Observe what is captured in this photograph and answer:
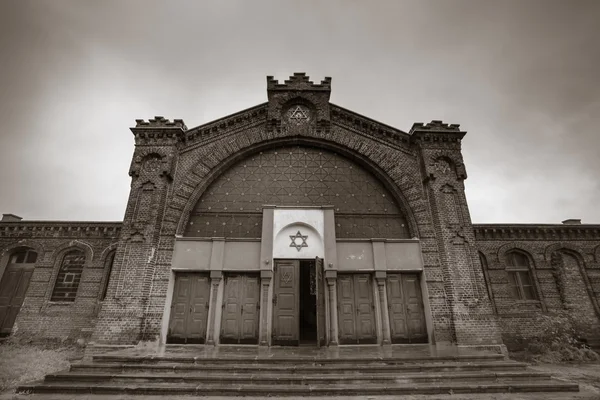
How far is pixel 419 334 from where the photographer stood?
11.6 metres

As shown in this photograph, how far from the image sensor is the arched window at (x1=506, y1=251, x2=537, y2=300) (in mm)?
15266

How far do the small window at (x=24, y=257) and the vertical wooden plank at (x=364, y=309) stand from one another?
54.0 ft

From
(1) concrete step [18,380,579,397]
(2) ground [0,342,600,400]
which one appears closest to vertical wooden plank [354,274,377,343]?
(1) concrete step [18,380,579,397]

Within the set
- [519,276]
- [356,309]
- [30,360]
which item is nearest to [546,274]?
[519,276]

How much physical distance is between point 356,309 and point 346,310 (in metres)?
0.37

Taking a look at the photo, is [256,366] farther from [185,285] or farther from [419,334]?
[419,334]

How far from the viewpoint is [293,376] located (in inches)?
289

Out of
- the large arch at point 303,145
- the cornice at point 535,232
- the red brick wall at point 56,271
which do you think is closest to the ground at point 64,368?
the red brick wall at point 56,271

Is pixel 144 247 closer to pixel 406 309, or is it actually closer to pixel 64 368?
pixel 64 368

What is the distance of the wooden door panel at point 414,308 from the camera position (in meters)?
11.6

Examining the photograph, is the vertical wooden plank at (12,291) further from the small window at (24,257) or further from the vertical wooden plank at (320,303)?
the vertical wooden plank at (320,303)

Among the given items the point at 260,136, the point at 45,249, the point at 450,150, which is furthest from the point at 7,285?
the point at 450,150

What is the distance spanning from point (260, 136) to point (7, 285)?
14821 mm

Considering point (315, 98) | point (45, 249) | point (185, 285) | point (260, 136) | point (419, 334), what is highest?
point (315, 98)
